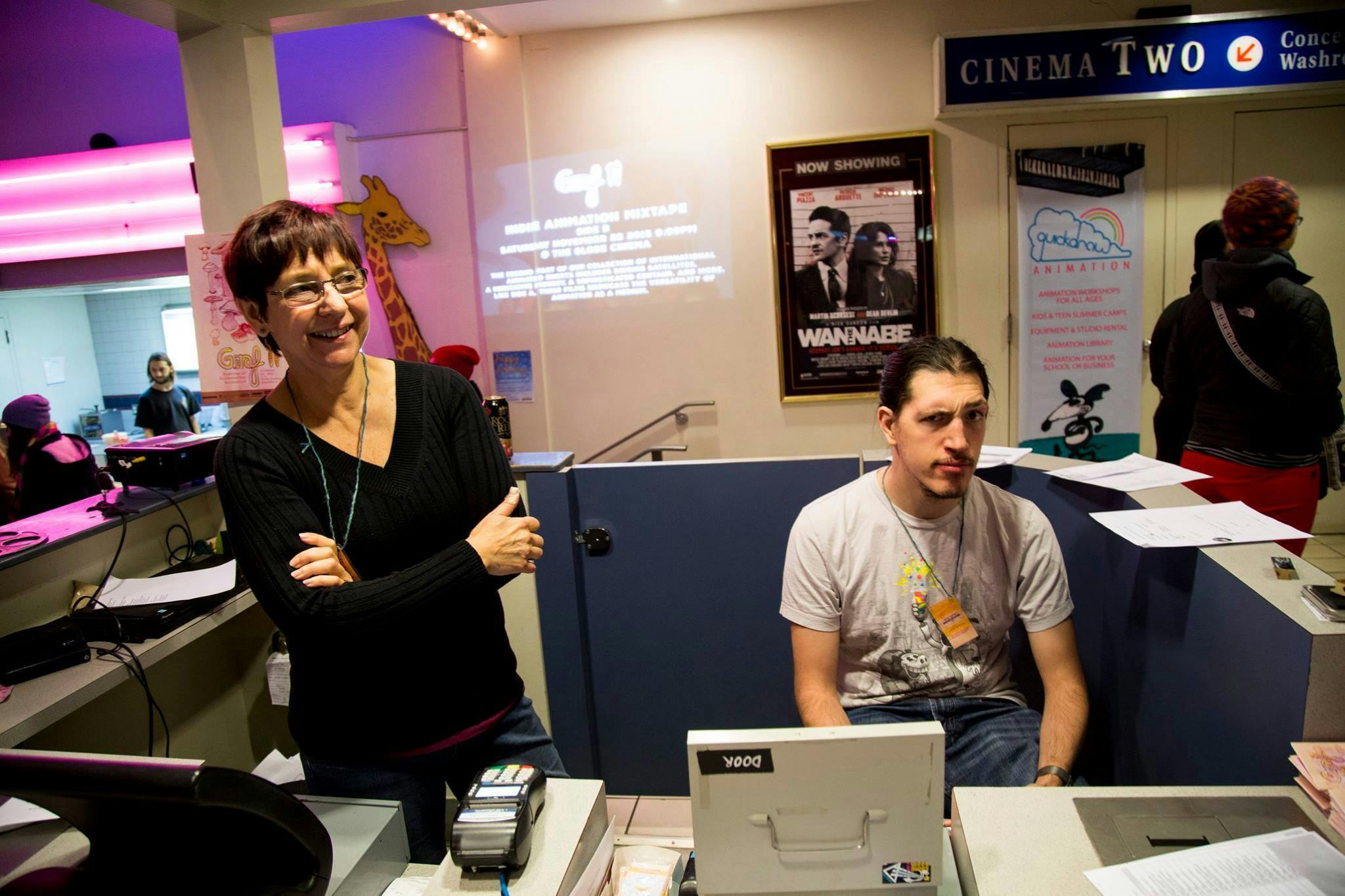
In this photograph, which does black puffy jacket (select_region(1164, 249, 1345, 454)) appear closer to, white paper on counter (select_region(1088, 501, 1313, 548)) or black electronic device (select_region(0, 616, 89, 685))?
white paper on counter (select_region(1088, 501, 1313, 548))

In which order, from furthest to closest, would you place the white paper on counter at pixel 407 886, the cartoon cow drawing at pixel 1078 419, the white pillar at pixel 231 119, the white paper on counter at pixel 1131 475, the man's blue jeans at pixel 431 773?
the cartoon cow drawing at pixel 1078 419 < the white pillar at pixel 231 119 < the white paper on counter at pixel 1131 475 < the man's blue jeans at pixel 431 773 < the white paper on counter at pixel 407 886

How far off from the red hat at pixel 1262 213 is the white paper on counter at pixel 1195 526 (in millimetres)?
1152

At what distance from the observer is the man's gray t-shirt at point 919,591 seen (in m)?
1.69

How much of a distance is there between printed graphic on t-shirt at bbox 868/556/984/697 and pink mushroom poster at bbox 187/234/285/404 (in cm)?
200

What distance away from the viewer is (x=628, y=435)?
439 centimetres

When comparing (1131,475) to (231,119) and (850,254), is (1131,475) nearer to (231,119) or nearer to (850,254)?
(850,254)

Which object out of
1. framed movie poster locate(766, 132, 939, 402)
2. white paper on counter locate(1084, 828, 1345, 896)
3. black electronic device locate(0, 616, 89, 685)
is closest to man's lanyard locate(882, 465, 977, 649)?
white paper on counter locate(1084, 828, 1345, 896)

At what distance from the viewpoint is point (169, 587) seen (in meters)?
2.16

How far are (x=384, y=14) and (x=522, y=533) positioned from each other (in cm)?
203

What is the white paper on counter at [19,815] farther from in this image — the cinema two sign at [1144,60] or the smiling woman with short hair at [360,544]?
the cinema two sign at [1144,60]

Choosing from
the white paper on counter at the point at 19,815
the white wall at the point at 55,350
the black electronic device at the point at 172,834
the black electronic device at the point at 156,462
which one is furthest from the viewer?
the white wall at the point at 55,350

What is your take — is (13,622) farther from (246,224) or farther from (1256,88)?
(1256,88)

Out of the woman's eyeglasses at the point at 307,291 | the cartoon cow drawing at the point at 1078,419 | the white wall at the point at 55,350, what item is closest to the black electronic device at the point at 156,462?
the woman's eyeglasses at the point at 307,291

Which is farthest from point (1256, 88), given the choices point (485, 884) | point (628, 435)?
point (485, 884)
